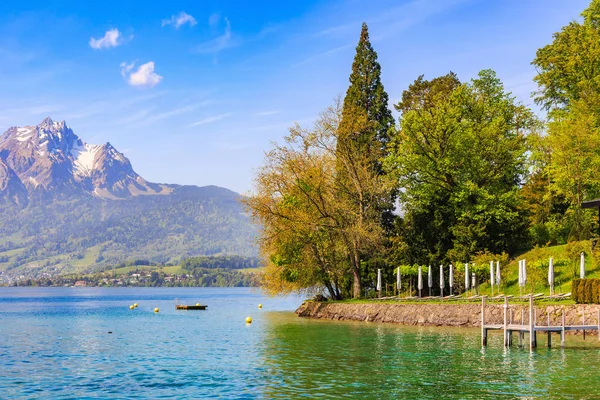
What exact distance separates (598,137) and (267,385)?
4528 centimetres

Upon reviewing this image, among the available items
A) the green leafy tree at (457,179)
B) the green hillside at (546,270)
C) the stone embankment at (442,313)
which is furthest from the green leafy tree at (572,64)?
the stone embankment at (442,313)

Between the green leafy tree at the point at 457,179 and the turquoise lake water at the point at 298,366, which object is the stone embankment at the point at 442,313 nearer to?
the turquoise lake water at the point at 298,366

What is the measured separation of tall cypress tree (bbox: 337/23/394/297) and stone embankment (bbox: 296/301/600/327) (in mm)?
A: 4768

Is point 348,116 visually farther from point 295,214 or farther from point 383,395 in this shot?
point 383,395

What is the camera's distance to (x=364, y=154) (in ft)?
227

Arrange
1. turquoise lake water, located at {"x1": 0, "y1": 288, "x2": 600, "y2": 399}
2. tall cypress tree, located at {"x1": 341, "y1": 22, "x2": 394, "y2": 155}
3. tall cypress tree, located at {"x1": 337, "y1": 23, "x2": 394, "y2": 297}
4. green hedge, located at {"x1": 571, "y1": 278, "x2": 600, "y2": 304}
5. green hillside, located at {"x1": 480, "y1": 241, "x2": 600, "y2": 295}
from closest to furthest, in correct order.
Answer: turquoise lake water, located at {"x1": 0, "y1": 288, "x2": 600, "y2": 399}
green hedge, located at {"x1": 571, "y1": 278, "x2": 600, "y2": 304}
green hillside, located at {"x1": 480, "y1": 241, "x2": 600, "y2": 295}
tall cypress tree, located at {"x1": 337, "y1": 23, "x2": 394, "y2": 297}
tall cypress tree, located at {"x1": 341, "y1": 22, "x2": 394, "y2": 155}

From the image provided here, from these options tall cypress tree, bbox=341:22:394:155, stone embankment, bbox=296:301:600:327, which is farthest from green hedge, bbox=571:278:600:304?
tall cypress tree, bbox=341:22:394:155

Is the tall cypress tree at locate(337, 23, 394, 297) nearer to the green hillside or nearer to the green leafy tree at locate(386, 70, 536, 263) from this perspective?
the green leafy tree at locate(386, 70, 536, 263)

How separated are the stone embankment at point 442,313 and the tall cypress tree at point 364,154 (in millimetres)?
4768

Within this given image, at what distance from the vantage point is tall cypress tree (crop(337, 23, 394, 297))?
63906mm

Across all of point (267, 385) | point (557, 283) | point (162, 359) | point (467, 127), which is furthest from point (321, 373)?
point (467, 127)

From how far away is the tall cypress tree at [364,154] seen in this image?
63.9 metres

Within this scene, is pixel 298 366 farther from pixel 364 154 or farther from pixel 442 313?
pixel 364 154

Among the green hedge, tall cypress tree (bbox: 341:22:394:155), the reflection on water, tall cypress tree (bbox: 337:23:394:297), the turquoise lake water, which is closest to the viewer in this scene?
the reflection on water
